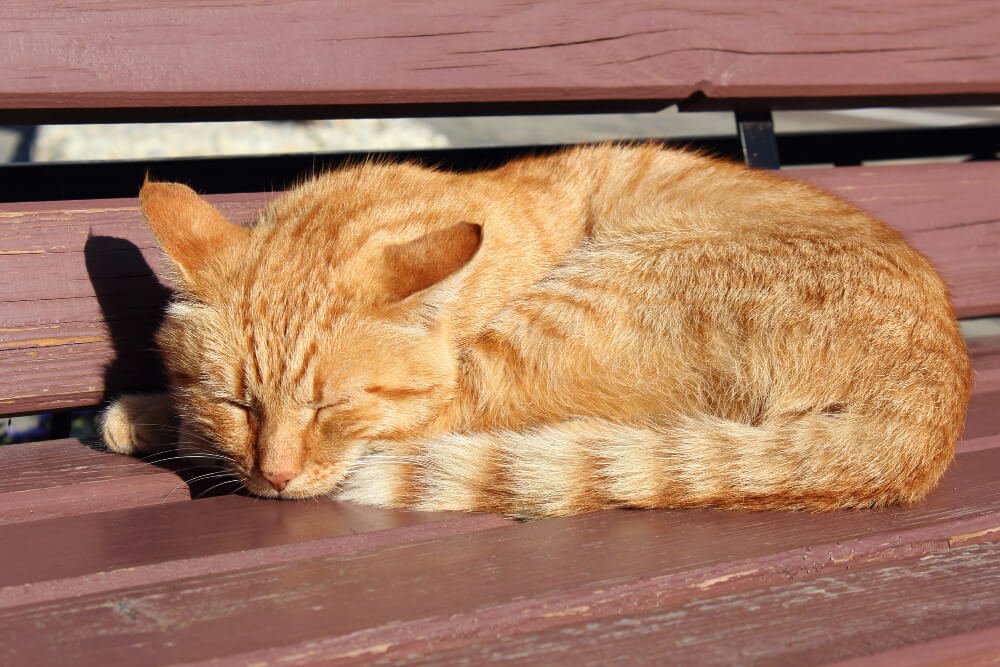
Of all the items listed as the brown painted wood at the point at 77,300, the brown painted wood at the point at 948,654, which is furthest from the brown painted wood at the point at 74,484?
the brown painted wood at the point at 948,654

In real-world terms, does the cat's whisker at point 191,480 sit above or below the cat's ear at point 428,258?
below

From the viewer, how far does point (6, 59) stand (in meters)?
2.33

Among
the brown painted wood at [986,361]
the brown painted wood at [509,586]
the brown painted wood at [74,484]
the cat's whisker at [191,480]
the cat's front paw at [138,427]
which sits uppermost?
the cat's front paw at [138,427]

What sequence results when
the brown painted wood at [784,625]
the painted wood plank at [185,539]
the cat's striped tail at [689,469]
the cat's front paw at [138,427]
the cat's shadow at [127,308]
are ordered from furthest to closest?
the cat's shadow at [127,308] → the cat's front paw at [138,427] → the cat's striped tail at [689,469] → the painted wood plank at [185,539] → the brown painted wood at [784,625]

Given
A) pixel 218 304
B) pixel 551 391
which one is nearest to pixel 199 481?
pixel 218 304

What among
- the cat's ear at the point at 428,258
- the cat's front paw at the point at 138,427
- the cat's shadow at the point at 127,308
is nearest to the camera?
the cat's ear at the point at 428,258

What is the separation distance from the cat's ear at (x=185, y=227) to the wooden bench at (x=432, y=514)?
1.19 feet

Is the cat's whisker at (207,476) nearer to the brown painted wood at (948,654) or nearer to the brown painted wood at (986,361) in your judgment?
the brown painted wood at (948,654)

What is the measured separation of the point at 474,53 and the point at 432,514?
1.51 metres

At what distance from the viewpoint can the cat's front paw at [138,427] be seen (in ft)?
7.74

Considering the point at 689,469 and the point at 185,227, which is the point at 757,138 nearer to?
the point at 689,469

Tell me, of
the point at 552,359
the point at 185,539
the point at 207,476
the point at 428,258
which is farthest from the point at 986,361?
the point at 185,539

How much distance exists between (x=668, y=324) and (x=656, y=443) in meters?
0.42

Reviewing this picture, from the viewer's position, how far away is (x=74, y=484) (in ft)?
6.66
